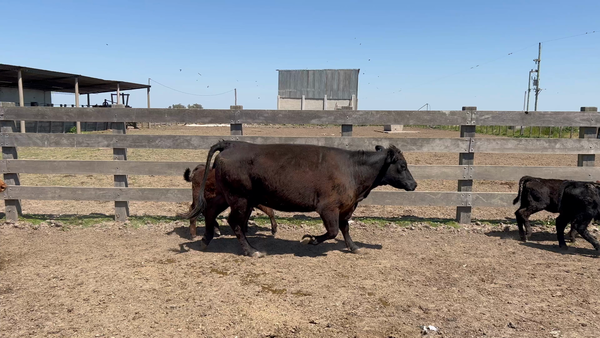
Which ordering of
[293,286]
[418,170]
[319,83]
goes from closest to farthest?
[293,286]
[418,170]
[319,83]

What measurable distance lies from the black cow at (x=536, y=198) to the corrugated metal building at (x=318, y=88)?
1594 inches

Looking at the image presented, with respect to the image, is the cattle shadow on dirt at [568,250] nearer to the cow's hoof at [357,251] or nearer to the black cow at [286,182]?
the cow's hoof at [357,251]

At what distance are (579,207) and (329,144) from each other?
3803 millimetres

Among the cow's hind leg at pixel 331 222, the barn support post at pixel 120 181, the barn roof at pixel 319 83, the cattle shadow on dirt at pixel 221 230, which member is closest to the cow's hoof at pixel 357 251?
the cow's hind leg at pixel 331 222

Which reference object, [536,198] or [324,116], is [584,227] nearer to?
[536,198]

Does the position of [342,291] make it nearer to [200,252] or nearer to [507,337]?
[507,337]

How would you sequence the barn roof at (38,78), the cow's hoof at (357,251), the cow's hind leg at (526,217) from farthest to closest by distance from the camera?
the barn roof at (38,78) → the cow's hind leg at (526,217) → the cow's hoof at (357,251)

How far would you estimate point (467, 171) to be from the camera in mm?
6926

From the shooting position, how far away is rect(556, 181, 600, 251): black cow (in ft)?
19.2

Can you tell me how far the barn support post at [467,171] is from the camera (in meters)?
6.92

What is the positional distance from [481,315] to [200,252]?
3628 millimetres

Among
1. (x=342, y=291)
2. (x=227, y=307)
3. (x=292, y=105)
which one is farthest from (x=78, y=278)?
(x=292, y=105)

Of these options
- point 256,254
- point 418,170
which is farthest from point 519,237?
point 256,254

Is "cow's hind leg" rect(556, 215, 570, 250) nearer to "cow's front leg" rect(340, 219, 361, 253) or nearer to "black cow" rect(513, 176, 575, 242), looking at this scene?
"black cow" rect(513, 176, 575, 242)
